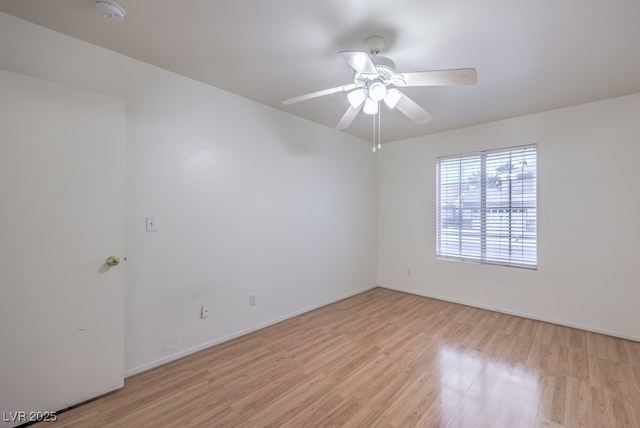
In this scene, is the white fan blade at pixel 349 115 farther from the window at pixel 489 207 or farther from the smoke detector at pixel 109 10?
the window at pixel 489 207

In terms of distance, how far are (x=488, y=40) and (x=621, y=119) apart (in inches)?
87.2

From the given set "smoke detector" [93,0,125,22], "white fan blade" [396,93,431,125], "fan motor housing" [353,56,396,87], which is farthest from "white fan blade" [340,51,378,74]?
"smoke detector" [93,0,125,22]

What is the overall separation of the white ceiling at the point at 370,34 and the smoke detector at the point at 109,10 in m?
0.05

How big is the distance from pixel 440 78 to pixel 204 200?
2211 mm

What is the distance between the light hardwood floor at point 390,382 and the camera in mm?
1769

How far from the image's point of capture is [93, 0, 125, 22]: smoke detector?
1598 mm

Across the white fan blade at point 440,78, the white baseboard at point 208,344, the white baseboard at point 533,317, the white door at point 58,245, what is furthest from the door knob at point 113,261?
the white baseboard at point 533,317

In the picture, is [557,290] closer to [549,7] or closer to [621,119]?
[621,119]

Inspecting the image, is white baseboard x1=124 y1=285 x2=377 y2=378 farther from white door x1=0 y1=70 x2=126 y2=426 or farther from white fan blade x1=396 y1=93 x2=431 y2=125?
white fan blade x1=396 y1=93 x2=431 y2=125

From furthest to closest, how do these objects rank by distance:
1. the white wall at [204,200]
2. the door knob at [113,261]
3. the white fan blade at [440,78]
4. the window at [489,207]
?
1. the window at [489,207]
2. the white wall at [204,200]
3. the door knob at [113,261]
4. the white fan blade at [440,78]

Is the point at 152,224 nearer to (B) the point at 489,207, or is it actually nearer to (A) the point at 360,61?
(A) the point at 360,61

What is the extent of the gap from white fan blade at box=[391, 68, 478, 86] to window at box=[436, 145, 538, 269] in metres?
2.43

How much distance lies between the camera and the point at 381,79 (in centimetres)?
188

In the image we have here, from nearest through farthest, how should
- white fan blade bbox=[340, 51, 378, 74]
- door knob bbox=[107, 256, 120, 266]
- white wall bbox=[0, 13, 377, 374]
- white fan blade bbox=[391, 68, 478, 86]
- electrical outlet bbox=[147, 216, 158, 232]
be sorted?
white fan blade bbox=[340, 51, 378, 74], white fan blade bbox=[391, 68, 478, 86], door knob bbox=[107, 256, 120, 266], white wall bbox=[0, 13, 377, 374], electrical outlet bbox=[147, 216, 158, 232]
